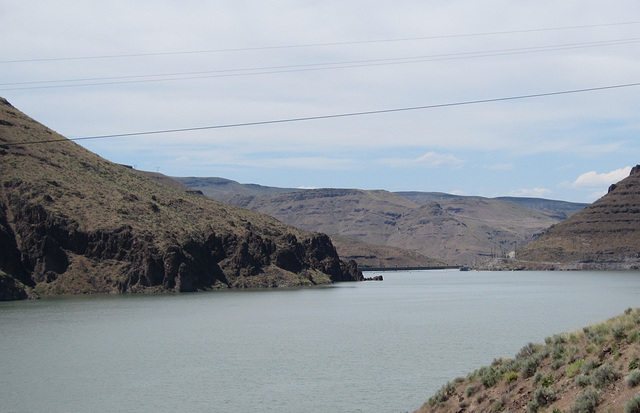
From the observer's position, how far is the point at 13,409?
3384cm

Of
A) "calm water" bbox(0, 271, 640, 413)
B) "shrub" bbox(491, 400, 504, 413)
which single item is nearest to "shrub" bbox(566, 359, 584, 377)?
"shrub" bbox(491, 400, 504, 413)

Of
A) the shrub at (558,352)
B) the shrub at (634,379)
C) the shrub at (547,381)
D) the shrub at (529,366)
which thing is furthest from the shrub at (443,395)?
the shrub at (634,379)

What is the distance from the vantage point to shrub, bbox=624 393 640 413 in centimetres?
1556

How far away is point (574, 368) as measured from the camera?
20312 mm

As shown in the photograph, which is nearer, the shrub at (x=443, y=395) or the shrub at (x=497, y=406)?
the shrub at (x=497, y=406)

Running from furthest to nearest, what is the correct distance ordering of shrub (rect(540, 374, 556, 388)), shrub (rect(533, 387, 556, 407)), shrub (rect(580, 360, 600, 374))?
shrub (rect(540, 374, 556, 388)), shrub (rect(580, 360, 600, 374)), shrub (rect(533, 387, 556, 407))

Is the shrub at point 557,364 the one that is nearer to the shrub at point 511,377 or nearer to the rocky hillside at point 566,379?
the rocky hillside at point 566,379

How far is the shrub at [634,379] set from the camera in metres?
17.1

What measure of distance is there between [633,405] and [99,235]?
440 ft

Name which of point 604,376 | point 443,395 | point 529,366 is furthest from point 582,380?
point 443,395

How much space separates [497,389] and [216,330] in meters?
50.6

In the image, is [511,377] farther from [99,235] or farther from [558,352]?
[99,235]

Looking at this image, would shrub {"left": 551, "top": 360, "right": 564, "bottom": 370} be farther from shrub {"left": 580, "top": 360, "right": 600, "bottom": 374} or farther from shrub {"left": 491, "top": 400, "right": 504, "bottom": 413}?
shrub {"left": 491, "top": 400, "right": 504, "bottom": 413}

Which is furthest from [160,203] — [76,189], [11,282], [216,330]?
[216,330]
